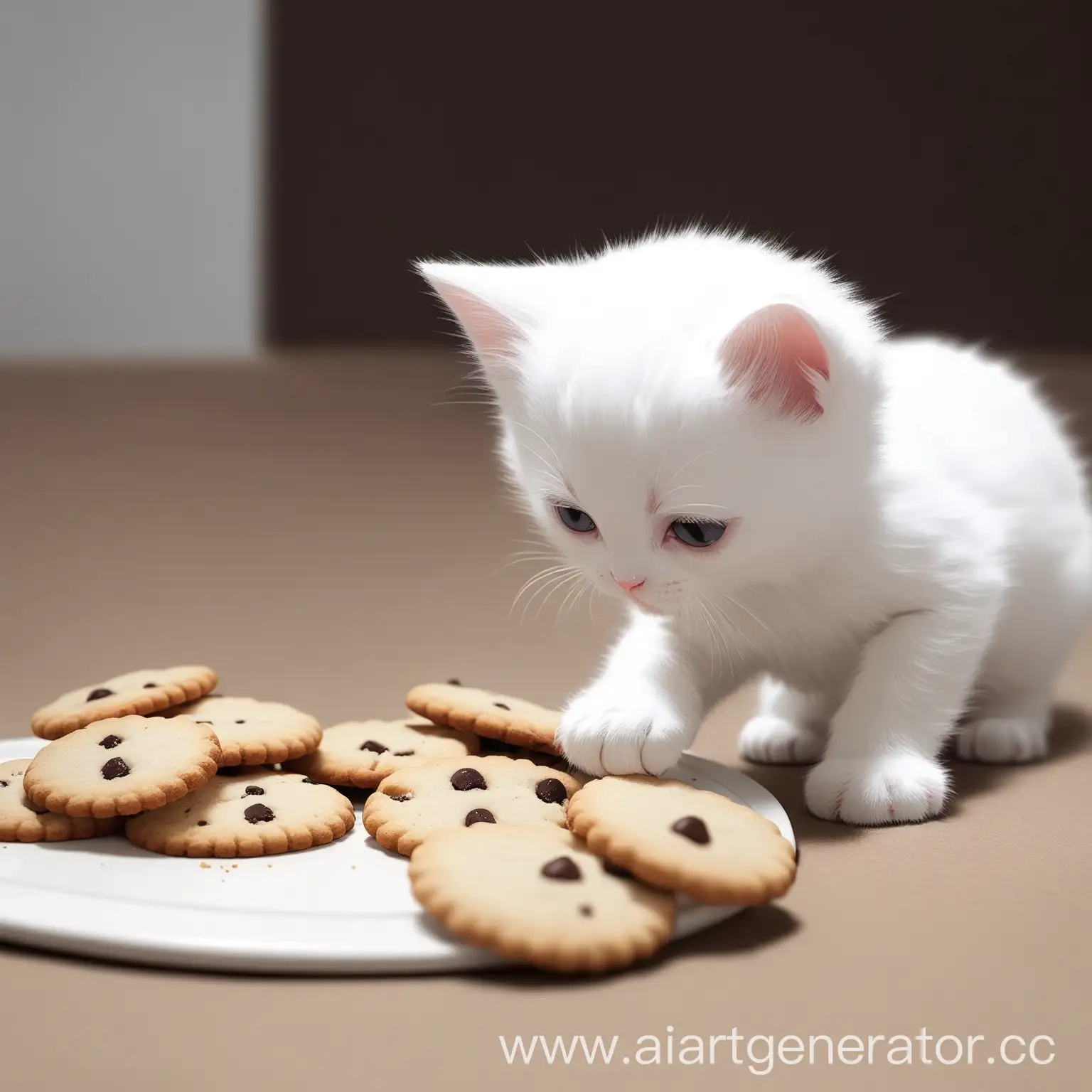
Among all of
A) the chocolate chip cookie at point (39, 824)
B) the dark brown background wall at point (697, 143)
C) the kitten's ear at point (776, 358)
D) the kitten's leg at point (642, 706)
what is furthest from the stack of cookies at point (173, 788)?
the dark brown background wall at point (697, 143)

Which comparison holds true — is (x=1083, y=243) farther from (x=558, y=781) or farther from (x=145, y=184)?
(x=558, y=781)

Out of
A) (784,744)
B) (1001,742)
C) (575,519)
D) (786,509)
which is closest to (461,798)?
(575,519)

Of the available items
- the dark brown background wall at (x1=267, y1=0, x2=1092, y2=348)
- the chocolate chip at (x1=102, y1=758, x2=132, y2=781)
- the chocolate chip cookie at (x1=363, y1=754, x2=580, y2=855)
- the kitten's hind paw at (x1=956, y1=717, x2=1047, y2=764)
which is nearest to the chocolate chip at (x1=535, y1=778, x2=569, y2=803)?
the chocolate chip cookie at (x1=363, y1=754, x2=580, y2=855)

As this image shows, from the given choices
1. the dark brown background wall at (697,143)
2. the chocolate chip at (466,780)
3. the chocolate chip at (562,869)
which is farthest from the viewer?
the dark brown background wall at (697,143)

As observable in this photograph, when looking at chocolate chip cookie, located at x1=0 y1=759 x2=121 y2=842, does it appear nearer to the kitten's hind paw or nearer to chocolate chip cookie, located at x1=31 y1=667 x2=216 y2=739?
chocolate chip cookie, located at x1=31 y1=667 x2=216 y2=739

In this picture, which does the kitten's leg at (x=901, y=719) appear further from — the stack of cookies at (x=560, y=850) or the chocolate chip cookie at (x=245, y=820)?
the chocolate chip cookie at (x=245, y=820)

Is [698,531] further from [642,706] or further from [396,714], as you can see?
[396,714]
